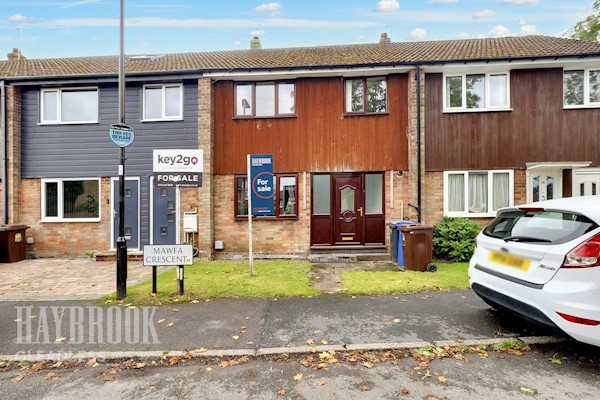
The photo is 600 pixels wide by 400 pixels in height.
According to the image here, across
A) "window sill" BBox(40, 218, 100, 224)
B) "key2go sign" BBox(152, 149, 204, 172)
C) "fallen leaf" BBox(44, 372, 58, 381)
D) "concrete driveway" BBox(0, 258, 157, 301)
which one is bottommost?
"fallen leaf" BBox(44, 372, 58, 381)

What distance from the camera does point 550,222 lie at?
136 inches

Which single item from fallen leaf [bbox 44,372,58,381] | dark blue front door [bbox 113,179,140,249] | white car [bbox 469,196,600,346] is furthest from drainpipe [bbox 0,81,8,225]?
white car [bbox 469,196,600,346]

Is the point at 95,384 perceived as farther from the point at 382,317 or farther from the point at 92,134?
the point at 92,134

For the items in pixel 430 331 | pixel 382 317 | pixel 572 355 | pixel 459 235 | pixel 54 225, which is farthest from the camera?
pixel 54 225

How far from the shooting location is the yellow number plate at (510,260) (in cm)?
331

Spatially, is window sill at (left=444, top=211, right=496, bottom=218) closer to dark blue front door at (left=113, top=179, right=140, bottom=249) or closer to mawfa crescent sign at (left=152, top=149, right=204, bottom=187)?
mawfa crescent sign at (left=152, top=149, right=204, bottom=187)

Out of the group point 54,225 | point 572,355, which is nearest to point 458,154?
point 572,355

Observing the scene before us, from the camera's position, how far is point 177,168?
6.73m

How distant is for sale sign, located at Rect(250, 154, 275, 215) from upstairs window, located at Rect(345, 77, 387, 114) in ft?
12.1

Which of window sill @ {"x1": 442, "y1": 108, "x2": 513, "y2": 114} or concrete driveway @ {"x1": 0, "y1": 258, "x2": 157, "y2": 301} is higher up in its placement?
Result: window sill @ {"x1": 442, "y1": 108, "x2": 513, "y2": 114}

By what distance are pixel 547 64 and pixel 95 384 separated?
Result: 11.8 metres

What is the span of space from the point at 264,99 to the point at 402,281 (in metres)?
6.49

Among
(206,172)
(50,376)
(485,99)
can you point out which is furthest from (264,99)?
(50,376)

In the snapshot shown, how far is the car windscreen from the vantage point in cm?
306
